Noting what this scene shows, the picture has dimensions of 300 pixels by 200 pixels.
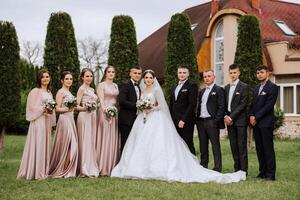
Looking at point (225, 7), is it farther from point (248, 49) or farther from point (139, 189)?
point (139, 189)

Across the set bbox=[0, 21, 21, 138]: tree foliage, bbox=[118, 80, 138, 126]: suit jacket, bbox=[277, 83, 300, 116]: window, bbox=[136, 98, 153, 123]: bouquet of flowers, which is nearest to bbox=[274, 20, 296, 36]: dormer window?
bbox=[277, 83, 300, 116]: window

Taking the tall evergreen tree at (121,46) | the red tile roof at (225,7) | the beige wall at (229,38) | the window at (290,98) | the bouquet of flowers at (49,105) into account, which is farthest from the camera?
the red tile roof at (225,7)

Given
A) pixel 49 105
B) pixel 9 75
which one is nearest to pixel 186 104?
pixel 49 105

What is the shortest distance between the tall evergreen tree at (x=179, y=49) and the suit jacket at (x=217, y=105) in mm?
8380

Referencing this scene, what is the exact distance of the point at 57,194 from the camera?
8.28 meters

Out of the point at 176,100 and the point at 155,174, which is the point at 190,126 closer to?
the point at 176,100

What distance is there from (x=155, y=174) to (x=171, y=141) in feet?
2.94

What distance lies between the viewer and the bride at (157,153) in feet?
32.5

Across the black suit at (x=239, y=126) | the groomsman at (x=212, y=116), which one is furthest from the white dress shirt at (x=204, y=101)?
the black suit at (x=239, y=126)

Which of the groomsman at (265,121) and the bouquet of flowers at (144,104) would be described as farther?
the bouquet of flowers at (144,104)

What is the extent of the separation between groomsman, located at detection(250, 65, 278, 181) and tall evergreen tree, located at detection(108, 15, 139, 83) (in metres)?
9.48

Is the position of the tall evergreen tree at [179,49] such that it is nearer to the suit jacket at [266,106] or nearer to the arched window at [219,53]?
the suit jacket at [266,106]

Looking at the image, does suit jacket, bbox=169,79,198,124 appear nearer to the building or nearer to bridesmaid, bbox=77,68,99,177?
bridesmaid, bbox=77,68,99,177

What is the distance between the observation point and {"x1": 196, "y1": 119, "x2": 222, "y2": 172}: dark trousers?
10.7 m
